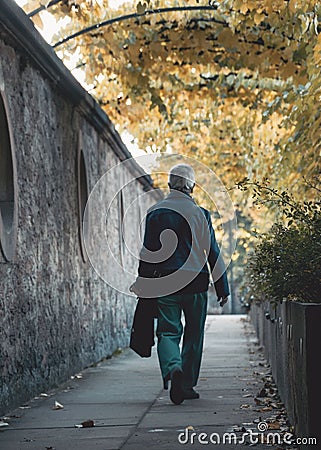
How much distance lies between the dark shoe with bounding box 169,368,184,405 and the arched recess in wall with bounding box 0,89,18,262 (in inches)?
60.3

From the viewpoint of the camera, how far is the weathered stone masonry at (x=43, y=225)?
7789 mm

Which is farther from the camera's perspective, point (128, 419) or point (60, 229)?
point (60, 229)

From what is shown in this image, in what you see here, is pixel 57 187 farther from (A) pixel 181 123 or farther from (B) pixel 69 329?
(A) pixel 181 123

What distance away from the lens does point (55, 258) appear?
9805 mm

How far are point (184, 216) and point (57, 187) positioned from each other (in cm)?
230

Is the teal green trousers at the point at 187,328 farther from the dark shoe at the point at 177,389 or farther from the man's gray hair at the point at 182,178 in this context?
the man's gray hair at the point at 182,178

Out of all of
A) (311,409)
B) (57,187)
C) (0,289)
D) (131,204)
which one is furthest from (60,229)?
(131,204)

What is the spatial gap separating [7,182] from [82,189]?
190 inches

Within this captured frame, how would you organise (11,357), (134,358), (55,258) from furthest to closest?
(134,358) < (55,258) < (11,357)

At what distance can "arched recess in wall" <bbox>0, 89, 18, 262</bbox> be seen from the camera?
7.72m
